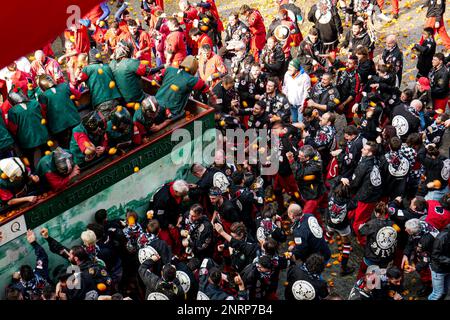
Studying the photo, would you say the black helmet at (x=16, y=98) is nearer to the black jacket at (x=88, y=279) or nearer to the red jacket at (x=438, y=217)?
the black jacket at (x=88, y=279)

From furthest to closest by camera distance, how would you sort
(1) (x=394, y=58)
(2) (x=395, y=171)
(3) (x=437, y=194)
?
1. (1) (x=394, y=58)
2. (3) (x=437, y=194)
3. (2) (x=395, y=171)

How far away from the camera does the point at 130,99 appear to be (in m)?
8.73

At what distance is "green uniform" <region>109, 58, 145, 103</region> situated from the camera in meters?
8.52

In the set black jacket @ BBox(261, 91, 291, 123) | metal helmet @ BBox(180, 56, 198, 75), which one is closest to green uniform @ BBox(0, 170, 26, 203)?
metal helmet @ BBox(180, 56, 198, 75)

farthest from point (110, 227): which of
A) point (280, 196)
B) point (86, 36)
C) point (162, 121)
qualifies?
point (86, 36)

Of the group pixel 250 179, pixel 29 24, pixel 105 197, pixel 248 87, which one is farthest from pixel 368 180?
pixel 29 24

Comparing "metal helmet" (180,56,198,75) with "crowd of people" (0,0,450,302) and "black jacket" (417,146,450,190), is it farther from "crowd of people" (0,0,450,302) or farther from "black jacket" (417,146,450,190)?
"black jacket" (417,146,450,190)

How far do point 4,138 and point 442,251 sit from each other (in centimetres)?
514

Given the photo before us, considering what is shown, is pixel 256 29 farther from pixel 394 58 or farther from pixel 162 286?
pixel 162 286

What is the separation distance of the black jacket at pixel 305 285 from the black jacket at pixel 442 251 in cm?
140

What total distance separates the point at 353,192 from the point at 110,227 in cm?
318

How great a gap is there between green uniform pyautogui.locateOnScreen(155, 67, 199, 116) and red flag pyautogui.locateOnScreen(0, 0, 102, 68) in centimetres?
664

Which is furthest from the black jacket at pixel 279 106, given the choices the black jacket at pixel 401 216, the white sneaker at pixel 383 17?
the white sneaker at pixel 383 17

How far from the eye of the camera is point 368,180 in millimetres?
7887
